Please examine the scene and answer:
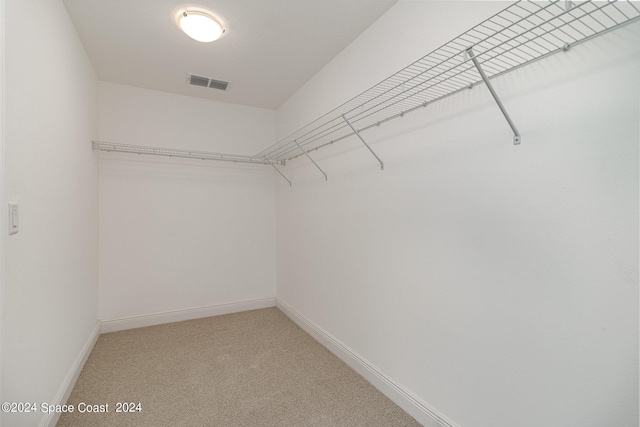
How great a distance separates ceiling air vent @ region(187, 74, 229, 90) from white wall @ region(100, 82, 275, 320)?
0.38 metres

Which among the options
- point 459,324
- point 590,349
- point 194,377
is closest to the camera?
point 590,349

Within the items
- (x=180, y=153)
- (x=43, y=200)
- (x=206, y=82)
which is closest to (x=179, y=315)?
(x=180, y=153)

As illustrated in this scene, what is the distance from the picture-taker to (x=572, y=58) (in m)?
0.99

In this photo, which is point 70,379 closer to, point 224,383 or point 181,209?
point 224,383

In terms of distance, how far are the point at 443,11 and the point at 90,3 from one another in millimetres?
2055

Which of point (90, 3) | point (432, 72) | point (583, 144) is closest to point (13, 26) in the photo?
point (90, 3)

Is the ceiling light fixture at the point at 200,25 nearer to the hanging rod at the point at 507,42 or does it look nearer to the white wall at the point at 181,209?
the hanging rod at the point at 507,42

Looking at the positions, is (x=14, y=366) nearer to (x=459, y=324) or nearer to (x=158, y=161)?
(x=459, y=324)

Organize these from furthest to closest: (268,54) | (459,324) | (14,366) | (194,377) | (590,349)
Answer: (268,54) → (194,377) → (459,324) → (14,366) → (590,349)

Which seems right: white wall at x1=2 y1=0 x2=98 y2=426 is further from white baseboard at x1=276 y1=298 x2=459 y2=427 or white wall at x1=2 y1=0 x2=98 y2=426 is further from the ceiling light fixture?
white baseboard at x1=276 y1=298 x2=459 y2=427

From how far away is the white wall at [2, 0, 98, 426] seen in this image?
3.67ft

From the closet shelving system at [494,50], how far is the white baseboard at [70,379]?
166cm

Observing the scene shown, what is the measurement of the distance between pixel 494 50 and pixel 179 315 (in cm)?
339

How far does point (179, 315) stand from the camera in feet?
9.87
